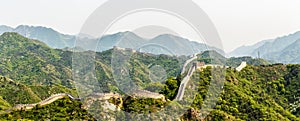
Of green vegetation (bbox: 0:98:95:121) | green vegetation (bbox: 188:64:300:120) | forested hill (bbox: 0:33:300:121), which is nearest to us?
green vegetation (bbox: 0:98:95:121)

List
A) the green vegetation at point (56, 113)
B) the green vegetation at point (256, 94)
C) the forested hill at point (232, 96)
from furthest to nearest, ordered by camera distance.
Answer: the green vegetation at point (256, 94) < the forested hill at point (232, 96) < the green vegetation at point (56, 113)

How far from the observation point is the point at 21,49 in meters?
79.2

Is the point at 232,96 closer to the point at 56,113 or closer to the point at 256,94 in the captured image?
the point at 256,94

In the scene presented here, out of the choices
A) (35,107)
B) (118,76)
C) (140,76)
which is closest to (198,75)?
(118,76)

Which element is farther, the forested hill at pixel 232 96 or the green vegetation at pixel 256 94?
the green vegetation at pixel 256 94

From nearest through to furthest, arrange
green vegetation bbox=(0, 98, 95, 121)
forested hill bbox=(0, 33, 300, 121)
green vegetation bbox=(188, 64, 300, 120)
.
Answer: green vegetation bbox=(0, 98, 95, 121) < forested hill bbox=(0, 33, 300, 121) < green vegetation bbox=(188, 64, 300, 120)

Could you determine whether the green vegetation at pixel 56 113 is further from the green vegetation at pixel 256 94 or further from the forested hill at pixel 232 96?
the green vegetation at pixel 256 94

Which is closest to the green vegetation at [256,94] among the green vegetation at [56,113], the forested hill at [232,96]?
the forested hill at [232,96]

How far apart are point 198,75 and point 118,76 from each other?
451 centimetres

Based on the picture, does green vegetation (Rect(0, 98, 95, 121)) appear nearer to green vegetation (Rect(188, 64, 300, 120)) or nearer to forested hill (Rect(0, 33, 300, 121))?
forested hill (Rect(0, 33, 300, 121))

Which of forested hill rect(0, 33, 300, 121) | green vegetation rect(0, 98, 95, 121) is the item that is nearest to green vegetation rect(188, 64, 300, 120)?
forested hill rect(0, 33, 300, 121)

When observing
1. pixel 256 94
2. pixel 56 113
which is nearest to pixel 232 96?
pixel 256 94

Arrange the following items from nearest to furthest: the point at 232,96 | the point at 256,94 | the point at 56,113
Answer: the point at 56,113 < the point at 232,96 < the point at 256,94

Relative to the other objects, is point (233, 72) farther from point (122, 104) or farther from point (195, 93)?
point (122, 104)
